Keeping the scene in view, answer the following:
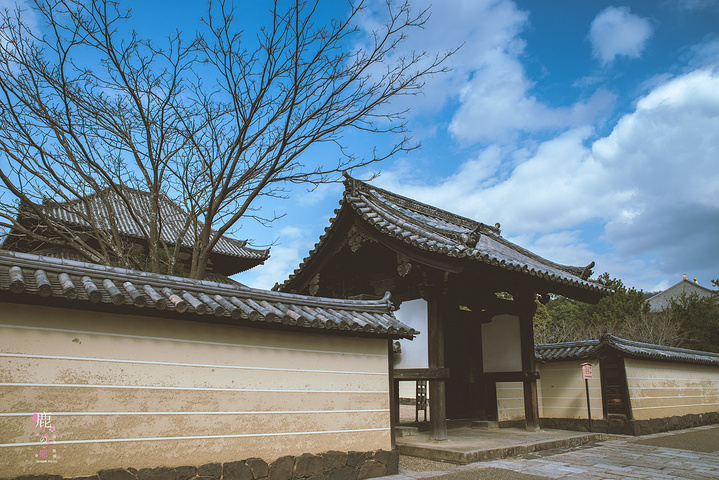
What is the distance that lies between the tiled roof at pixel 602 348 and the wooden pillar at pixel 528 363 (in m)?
2.08

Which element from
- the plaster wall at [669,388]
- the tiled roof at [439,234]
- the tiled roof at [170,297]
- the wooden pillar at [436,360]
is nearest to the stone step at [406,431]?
the wooden pillar at [436,360]

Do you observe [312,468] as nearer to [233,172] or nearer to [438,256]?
[438,256]

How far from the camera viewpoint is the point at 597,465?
7832 millimetres

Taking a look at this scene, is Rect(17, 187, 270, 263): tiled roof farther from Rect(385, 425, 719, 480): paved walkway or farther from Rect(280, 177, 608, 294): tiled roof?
Rect(385, 425, 719, 480): paved walkway

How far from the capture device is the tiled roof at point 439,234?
29.4 ft

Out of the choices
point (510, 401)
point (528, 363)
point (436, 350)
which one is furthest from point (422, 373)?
point (510, 401)

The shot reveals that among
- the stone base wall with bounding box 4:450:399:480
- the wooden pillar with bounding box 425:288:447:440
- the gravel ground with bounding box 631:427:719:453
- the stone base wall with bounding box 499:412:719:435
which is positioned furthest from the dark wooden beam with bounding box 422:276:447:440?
the gravel ground with bounding box 631:427:719:453

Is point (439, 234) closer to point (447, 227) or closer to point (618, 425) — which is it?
point (447, 227)

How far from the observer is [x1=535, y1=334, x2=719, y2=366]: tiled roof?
12367 mm

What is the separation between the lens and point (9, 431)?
4742mm

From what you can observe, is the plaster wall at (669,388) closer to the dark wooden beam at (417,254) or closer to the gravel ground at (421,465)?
the dark wooden beam at (417,254)

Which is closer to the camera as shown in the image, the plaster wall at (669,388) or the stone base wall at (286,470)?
the stone base wall at (286,470)

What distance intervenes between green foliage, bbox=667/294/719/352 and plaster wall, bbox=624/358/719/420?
46.8 feet

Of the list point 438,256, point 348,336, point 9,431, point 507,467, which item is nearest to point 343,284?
point 438,256
